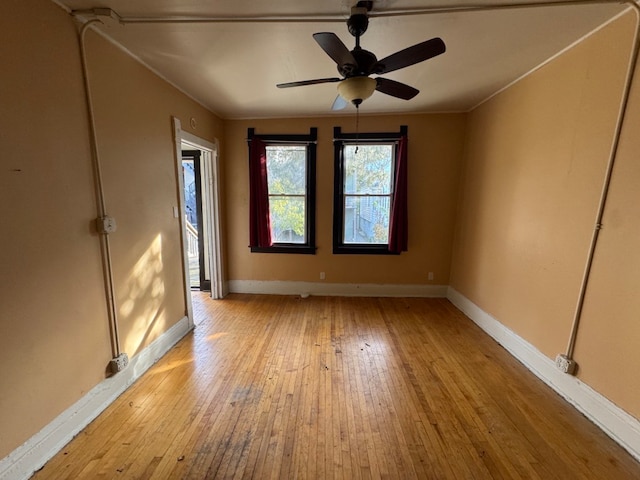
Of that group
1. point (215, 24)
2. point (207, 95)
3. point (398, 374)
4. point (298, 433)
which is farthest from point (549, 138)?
point (207, 95)

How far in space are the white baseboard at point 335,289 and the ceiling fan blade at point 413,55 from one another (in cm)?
298

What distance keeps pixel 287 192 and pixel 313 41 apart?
220cm

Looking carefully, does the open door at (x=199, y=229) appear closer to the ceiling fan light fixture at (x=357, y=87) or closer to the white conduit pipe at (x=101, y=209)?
the white conduit pipe at (x=101, y=209)

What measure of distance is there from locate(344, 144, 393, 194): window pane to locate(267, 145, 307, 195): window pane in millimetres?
621

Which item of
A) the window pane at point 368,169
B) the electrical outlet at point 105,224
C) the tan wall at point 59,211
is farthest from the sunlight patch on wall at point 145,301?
the window pane at point 368,169

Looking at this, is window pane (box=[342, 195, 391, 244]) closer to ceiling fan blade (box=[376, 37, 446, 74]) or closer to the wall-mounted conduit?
ceiling fan blade (box=[376, 37, 446, 74])

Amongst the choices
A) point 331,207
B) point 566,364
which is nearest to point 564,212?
point 566,364

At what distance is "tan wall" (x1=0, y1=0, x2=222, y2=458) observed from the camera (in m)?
1.36

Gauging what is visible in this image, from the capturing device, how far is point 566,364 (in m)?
1.99

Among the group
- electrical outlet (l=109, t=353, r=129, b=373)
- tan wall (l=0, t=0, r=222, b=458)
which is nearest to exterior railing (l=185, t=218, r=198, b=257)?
tan wall (l=0, t=0, r=222, b=458)

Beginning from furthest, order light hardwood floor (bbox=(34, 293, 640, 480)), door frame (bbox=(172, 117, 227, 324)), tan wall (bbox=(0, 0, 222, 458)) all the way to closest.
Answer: door frame (bbox=(172, 117, 227, 324)) < light hardwood floor (bbox=(34, 293, 640, 480)) < tan wall (bbox=(0, 0, 222, 458))

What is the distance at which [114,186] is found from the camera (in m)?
1.97

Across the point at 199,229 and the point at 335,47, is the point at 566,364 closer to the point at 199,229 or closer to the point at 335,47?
the point at 335,47

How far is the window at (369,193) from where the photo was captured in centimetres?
377
